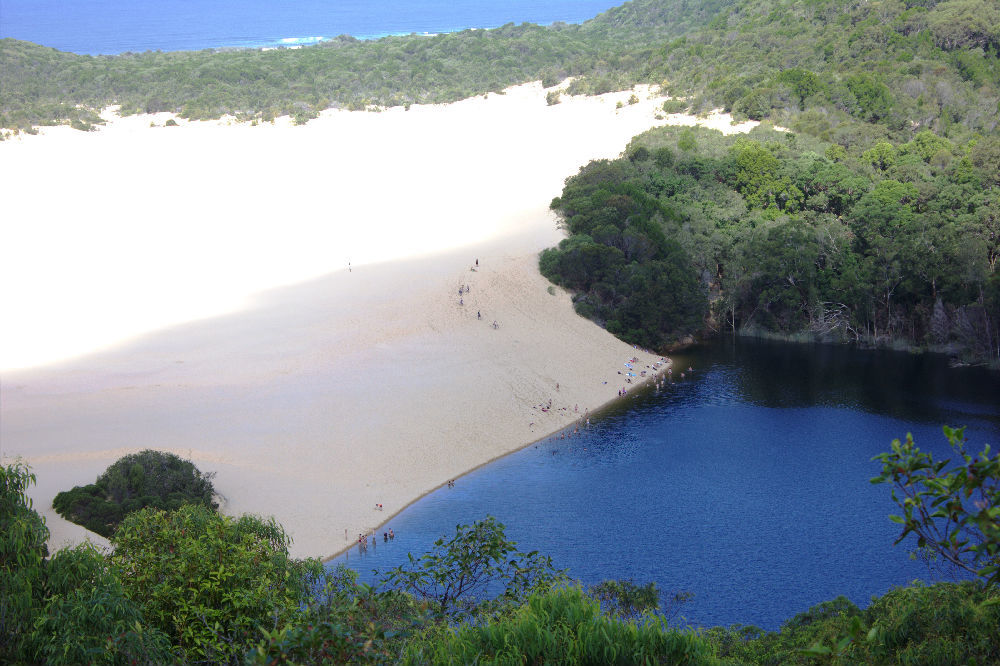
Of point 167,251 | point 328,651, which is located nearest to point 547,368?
point 167,251

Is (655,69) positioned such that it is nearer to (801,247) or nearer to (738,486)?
(801,247)

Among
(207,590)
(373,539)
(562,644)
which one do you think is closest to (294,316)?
(373,539)

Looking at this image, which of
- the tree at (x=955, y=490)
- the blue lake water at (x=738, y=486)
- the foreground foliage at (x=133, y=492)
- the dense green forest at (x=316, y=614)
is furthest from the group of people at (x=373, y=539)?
the tree at (x=955, y=490)

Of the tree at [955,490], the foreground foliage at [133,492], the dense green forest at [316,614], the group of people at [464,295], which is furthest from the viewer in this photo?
the group of people at [464,295]

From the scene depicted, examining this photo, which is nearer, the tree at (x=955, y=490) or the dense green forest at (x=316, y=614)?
the tree at (x=955, y=490)

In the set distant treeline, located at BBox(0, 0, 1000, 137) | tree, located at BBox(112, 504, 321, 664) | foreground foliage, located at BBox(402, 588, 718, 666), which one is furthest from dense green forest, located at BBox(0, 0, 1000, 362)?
foreground foliage, located at BBox(402, 588, 718, 666)

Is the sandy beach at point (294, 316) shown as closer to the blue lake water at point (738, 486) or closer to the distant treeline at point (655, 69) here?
the blue lake water at point (738, 486)
